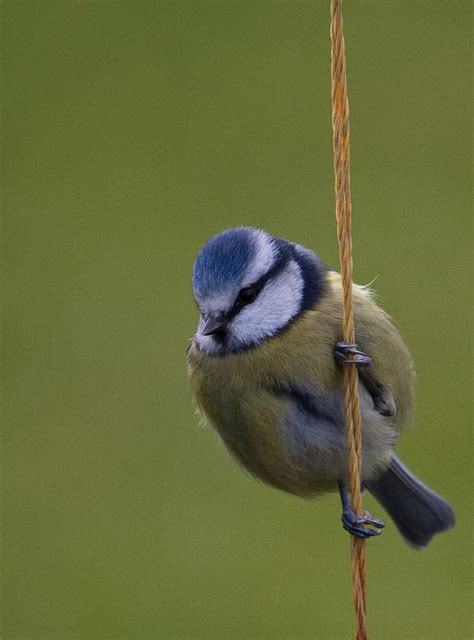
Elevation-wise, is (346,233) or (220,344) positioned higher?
(346,233)

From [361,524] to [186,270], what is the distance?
7.75 ft

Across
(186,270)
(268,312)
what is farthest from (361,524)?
(186,270)

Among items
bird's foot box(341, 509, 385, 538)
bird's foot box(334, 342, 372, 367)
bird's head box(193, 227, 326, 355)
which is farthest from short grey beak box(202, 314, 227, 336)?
bird's foot box(341, 509, 385, 538)

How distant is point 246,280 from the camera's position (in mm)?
2229

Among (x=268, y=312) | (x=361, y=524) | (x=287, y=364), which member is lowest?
(x=361, y=524)

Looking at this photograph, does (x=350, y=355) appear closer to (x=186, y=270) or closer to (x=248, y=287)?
(x=248, y=287)

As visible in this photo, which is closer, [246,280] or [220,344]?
[246,280]

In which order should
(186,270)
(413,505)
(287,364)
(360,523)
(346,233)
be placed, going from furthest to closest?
1. (186,270)
2. (413,505)
3. (287,364)
4. (360,523)
5. (346,233)

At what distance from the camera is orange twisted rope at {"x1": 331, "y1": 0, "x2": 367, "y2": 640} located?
1.80 meters

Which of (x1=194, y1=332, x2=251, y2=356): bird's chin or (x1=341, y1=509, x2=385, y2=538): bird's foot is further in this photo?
(x1=194, y1=332, x2=251, y2=356): bird's chin

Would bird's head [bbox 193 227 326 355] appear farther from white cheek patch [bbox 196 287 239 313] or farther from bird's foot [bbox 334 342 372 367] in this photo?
bird's foot [bbox 334 342 372 367]

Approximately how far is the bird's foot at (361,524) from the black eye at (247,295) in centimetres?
47

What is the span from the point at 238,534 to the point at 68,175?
75.7 inches

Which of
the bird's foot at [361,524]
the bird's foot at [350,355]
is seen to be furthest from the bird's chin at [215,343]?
the bird's foot at [361,524]
